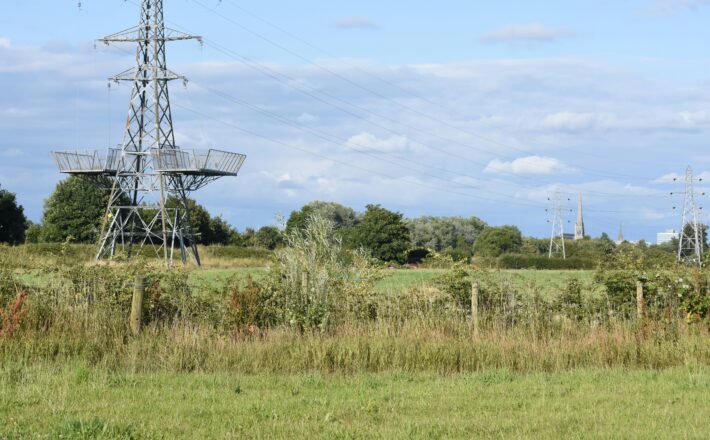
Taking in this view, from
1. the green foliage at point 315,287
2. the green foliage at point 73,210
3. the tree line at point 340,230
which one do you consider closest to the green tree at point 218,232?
the tree line at point 340,230

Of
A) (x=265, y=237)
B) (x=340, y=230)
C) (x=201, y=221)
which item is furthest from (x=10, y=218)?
(x=340, y=230)

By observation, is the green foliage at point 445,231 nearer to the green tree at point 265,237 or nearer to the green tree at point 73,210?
the green tree at point 265,237

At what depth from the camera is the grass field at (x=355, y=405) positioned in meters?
10.1

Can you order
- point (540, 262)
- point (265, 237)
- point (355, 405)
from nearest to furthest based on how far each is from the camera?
point (355, 405)
point (540, 262)
point (265, 237)

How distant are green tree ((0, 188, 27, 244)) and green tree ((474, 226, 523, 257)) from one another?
2334 inches

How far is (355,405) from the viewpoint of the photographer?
11.8 m

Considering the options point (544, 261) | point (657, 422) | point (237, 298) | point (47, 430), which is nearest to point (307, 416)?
point (47, 430)

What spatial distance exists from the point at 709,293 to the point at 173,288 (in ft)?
35.8

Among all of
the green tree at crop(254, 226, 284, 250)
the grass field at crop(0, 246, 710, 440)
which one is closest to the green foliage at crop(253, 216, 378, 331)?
the grass field at crop(0, 246, 710, 440)

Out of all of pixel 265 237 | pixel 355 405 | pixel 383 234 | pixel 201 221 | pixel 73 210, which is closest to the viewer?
pixel 355 405

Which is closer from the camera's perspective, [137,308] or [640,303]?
[137,308]

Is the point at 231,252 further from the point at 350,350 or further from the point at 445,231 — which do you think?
the point at 445,231

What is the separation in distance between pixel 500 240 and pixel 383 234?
51806mm

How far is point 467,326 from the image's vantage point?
699 inches
